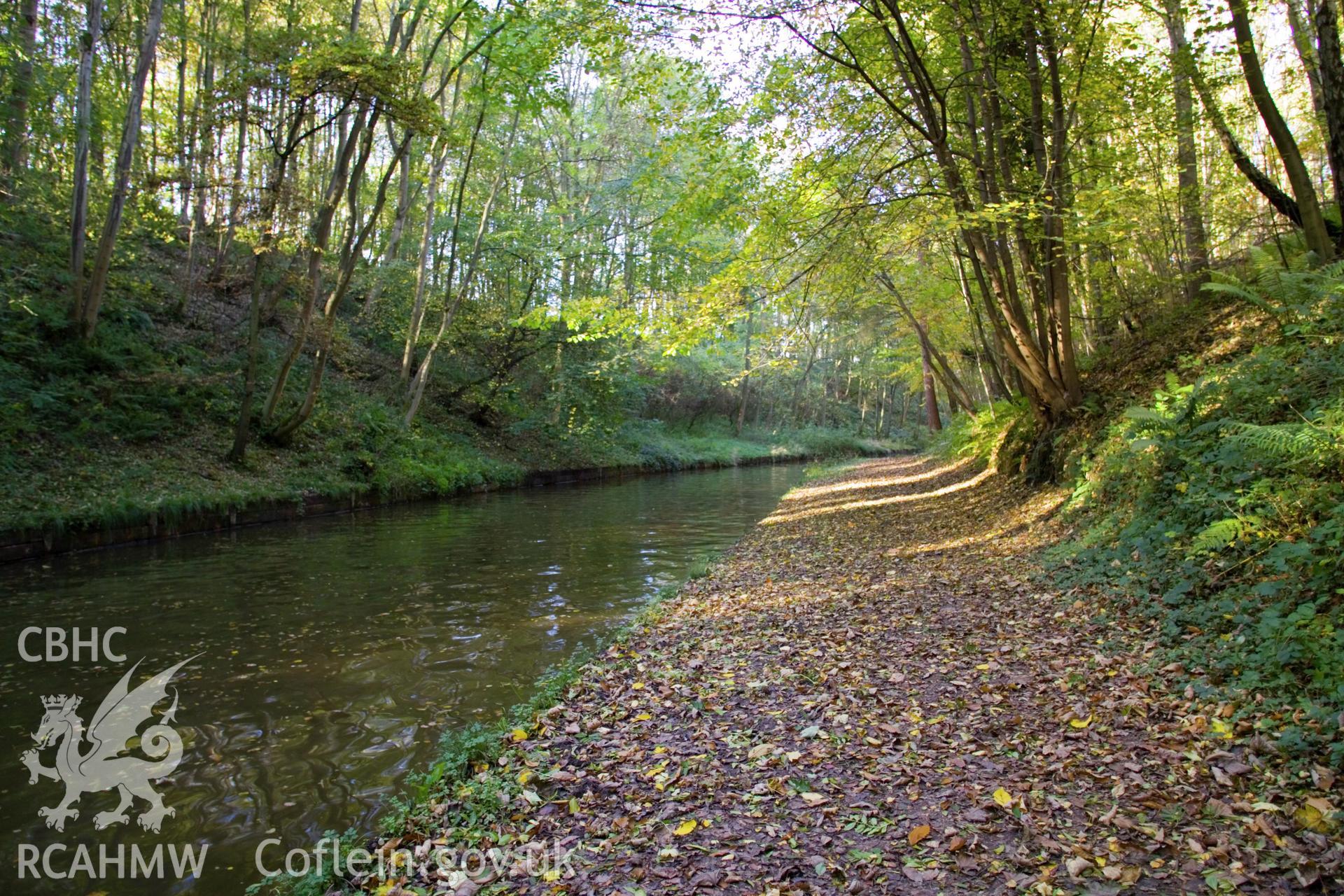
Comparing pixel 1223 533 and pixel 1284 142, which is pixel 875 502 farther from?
pixel 1223 533

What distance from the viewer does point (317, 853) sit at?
11.6 feet

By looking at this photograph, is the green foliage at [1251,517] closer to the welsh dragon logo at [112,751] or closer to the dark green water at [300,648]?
the dark green water at [300,648]

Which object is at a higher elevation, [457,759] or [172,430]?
[172,430]

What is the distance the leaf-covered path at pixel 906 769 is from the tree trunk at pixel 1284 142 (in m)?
5.44

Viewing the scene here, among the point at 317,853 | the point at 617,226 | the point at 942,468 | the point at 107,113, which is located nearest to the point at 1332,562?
the point at 317,853

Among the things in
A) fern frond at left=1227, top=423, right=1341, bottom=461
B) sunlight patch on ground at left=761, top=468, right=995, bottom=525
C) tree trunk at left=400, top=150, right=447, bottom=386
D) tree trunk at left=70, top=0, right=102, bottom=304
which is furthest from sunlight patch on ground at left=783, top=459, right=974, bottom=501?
tree trunk at left=70, top=0, right=102, bottom=304

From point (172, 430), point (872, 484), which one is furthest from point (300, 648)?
point (872, 484)

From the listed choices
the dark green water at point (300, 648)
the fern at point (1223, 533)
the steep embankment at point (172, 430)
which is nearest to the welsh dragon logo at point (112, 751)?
the dark green water at point (300, 648)

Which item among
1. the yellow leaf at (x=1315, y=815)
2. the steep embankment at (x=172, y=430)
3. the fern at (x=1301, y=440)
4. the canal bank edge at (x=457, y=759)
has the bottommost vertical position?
the canal bank edge at (x=457, y=759)

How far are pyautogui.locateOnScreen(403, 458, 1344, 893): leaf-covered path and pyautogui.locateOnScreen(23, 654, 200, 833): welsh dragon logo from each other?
2236 millimetres

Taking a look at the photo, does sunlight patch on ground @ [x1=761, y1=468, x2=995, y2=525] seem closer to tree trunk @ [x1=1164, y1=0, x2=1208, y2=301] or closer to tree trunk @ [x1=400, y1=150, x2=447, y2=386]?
tree trunk @ [x1=1164, y1=0, x2=1208, y2=301]

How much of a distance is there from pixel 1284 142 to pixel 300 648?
1184cm

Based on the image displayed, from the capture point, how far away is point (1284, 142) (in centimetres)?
771

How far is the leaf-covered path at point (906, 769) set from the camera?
283 cm
